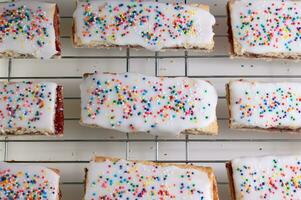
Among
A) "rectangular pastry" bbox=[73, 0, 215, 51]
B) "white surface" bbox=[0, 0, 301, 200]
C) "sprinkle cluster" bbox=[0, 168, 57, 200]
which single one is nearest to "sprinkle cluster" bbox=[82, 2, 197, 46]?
"rectangular pastry" bbox=[73, 0, 215, 51]

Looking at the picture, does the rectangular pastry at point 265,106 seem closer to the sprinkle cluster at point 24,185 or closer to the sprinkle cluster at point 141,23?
the sprinkle cluster at point 141,23

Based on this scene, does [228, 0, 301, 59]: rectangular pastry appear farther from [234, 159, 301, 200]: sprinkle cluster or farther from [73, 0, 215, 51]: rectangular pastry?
[234, 159, 301, 200]: sprinkle cluster

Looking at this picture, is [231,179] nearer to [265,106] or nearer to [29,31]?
[265,106]

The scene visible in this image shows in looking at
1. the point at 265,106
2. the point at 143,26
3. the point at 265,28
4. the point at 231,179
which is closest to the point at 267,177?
the point at 231,179

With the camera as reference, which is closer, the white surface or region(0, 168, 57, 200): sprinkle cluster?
region(0, 168, 57, 200): sprinkle cluster

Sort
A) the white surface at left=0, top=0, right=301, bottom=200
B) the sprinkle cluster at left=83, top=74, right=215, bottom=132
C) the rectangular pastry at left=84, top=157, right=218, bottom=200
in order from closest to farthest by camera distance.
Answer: the rectangular pastry at left=84, top=157, right=218, bottom=200 → the sprinkle cluster at left=83, top=74, right=215, bottom=132 → the white surface at left=0, top=0, right=301, bottom=200

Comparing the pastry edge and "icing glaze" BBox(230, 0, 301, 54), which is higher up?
"icing glaze" BBox(230, 0, 301, 54)

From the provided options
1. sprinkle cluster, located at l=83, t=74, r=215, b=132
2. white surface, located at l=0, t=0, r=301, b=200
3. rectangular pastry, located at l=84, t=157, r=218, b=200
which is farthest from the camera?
white surface, located at l=0, t=0, r=301, b=200

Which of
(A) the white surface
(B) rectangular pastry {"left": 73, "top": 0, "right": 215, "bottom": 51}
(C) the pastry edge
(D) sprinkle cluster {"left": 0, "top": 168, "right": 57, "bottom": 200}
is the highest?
(B) rectangular pastry {"left": 73, "top": 0, "right": 215, "bottom": 51}
